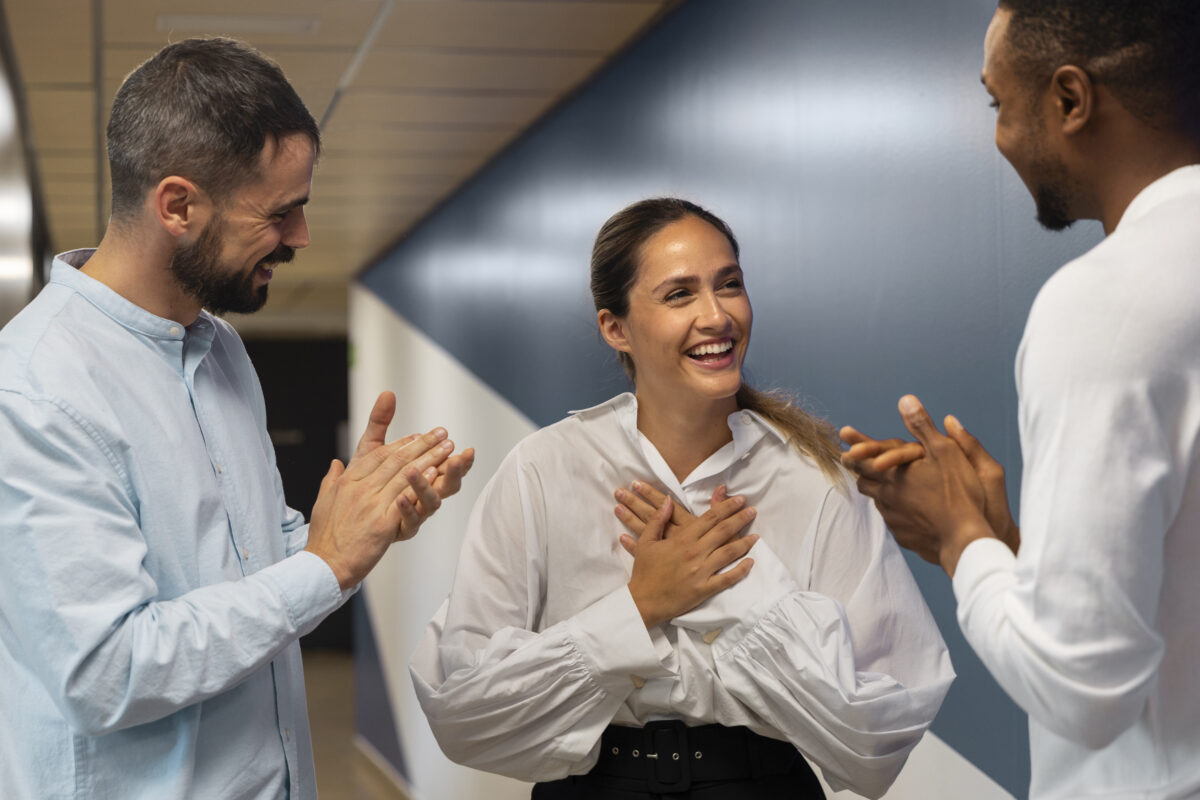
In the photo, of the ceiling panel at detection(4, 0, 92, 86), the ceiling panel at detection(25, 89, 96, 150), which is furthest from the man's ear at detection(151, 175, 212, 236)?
the ceiling panel at detection(25, 89, 96, 150)

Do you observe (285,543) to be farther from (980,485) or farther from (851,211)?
(851,211)

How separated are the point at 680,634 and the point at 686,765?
19cm

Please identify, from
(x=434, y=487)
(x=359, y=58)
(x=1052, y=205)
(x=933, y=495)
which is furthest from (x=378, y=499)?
(x=359, y=58)

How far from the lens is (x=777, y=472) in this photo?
1956 millimetres

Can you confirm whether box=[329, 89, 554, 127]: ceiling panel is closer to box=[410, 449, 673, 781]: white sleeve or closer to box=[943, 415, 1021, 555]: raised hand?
box=[410, 449, 673, 781]: white sleeve

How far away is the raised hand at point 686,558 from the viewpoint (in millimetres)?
1798

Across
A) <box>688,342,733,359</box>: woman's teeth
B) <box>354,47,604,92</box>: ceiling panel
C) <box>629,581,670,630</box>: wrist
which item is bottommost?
<box>629,581,670,630</box>: wrist

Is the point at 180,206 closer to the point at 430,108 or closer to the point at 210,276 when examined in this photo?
the point at 210,276

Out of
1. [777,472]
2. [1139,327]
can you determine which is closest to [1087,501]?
[1139,327]

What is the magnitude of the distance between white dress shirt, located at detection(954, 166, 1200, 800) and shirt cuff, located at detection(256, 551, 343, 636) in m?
0.82

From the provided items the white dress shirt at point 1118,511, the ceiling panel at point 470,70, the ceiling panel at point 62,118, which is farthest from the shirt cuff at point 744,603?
the ceiling panel at point 62,118

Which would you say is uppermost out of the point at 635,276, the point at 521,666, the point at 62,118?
the point at 62,118

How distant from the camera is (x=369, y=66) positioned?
14.6 feet

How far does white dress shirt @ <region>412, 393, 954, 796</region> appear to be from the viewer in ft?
5.67
